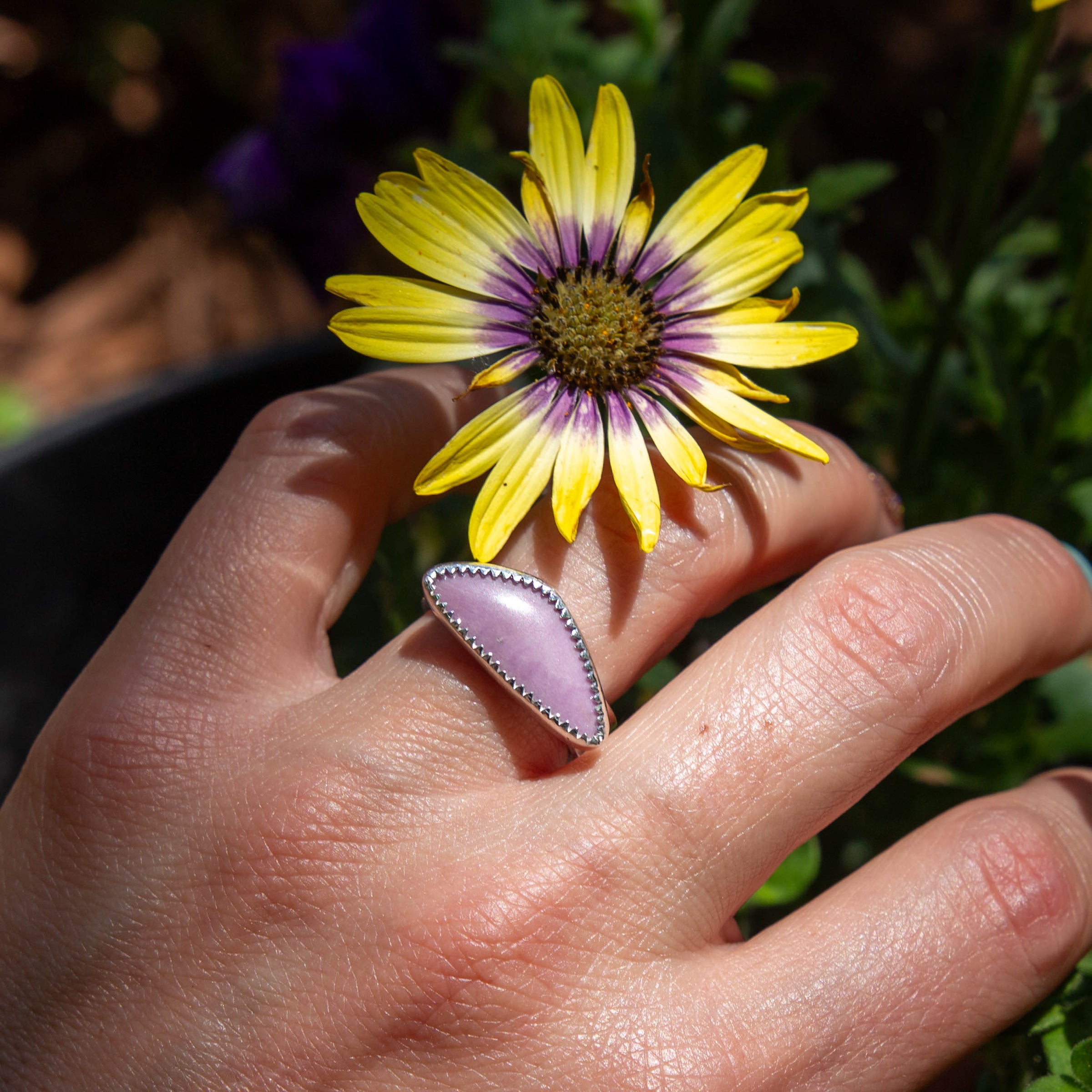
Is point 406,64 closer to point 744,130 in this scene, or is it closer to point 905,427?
point 744,130

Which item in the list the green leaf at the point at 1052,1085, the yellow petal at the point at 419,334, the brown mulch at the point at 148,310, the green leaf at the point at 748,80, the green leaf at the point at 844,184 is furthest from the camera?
the brown mulch at the point at 148,310

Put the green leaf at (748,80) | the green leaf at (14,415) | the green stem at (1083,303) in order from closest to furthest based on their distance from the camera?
the green stem at (1083,303) < the green leaf at (748,80) < the green leaf at (14,415)

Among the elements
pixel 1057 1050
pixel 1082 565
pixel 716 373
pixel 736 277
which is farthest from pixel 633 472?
pixel 1057 1050

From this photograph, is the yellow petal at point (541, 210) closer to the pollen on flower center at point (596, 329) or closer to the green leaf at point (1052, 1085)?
the pollen on flower center at point (596, 329)

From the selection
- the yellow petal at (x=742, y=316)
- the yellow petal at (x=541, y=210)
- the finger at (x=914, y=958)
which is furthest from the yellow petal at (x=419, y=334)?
the finger at (x=914, y=958)

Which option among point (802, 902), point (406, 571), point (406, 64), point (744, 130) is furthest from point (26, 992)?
point (406, 64)

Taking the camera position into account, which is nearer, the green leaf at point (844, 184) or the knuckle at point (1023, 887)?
the knuckle at point (1023, 887)
